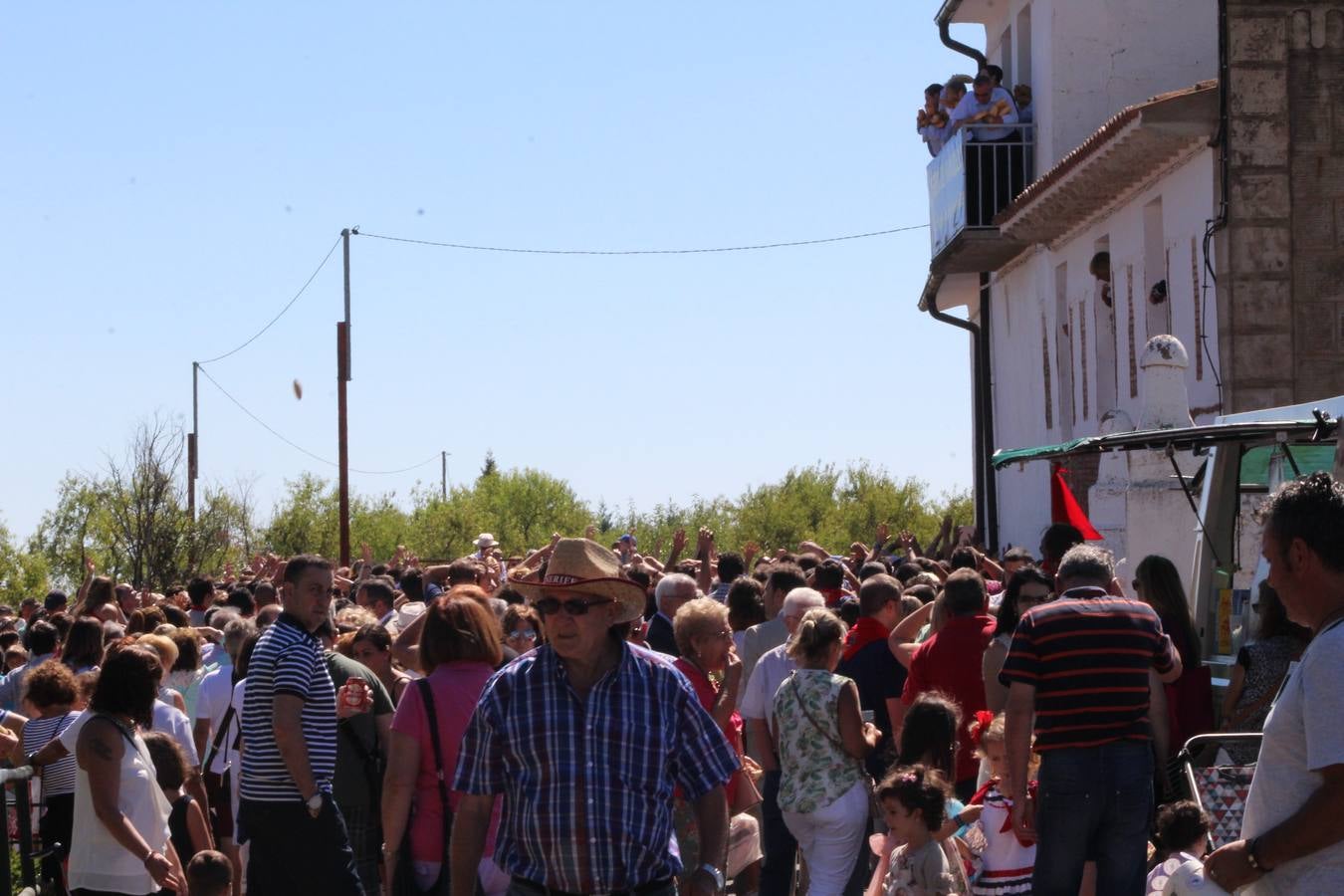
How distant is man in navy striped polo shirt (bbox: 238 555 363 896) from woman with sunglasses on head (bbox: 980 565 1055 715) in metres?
2.81

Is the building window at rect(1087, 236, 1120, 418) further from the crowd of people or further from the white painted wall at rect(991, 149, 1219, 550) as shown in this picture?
the crowd of people

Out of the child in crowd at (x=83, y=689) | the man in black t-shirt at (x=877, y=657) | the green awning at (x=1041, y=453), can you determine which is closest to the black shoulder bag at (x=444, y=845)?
the child in crowd at (x=83, y=689)

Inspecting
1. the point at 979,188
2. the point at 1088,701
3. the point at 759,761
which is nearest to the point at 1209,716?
the point at 1088,701

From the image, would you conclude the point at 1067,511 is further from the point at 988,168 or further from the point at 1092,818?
the point at 988,168

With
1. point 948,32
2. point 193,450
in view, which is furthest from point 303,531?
point 948,32

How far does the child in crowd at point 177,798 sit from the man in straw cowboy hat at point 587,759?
130 inches

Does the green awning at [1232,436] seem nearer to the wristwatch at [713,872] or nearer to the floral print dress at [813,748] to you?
the floral print dress at [813,748]

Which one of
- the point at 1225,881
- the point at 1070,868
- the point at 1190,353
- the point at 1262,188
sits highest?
the point at 1262,188

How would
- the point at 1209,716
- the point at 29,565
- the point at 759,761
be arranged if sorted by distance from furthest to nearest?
the point at 29,565 → the point at 759,761 → the point at 1209,716

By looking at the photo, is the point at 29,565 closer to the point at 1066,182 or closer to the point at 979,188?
the point at 979,188

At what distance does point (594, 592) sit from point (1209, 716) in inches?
148

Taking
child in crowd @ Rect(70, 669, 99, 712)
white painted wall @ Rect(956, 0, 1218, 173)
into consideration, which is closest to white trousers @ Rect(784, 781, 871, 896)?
child in crowd @ Rect(70, 669, 99, 712)

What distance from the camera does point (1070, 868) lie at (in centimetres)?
671

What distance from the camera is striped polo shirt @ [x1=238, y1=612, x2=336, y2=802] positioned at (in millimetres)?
6906
